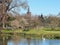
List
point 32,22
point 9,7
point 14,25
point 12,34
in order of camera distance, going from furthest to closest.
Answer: point 32,22 < point 12,34 < point 14,25 < point 9,7

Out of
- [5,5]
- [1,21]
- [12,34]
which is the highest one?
[5,5]

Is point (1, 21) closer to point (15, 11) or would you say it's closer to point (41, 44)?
point (15, 11)

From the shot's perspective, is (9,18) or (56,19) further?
(56,19)

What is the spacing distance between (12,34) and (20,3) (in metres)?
6.70

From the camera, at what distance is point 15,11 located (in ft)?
104

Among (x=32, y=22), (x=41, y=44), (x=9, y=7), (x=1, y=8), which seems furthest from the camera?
(x=32, y=22)

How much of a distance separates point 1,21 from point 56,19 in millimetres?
35328

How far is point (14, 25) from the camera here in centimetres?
3341

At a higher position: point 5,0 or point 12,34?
point 5,0

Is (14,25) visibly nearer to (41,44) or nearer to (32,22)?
(41,44)

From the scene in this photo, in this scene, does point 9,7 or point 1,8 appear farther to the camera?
point 9,7

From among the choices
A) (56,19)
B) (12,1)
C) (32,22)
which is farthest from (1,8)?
(56,19)

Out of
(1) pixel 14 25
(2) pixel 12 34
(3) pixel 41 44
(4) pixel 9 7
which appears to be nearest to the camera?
(3) pixel 41 44

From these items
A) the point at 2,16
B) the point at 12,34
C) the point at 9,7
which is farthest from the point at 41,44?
the point at 12,34
